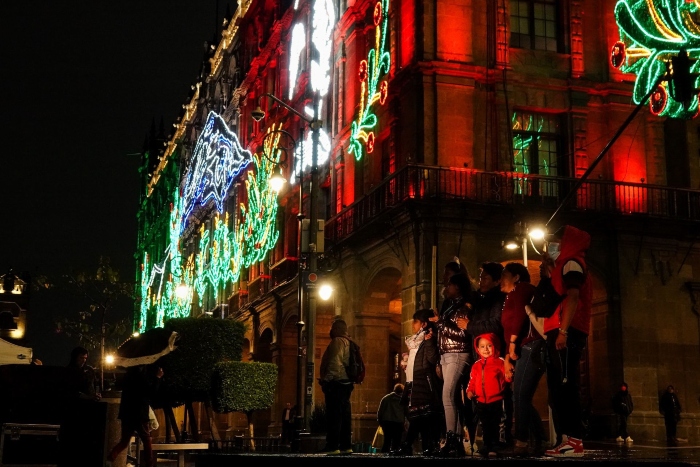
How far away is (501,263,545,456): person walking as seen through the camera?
28.1 ft

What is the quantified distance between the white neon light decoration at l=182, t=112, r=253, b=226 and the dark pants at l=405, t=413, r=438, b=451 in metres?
27.3

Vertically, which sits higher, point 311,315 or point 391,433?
point 311,315

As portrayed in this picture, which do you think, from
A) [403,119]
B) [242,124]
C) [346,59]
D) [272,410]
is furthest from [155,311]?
[403,119]

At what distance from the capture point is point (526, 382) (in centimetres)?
859

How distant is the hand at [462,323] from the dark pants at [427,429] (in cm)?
111

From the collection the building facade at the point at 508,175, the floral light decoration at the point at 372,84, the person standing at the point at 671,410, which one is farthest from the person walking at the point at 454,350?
the floral light decoration at the point at 372,84

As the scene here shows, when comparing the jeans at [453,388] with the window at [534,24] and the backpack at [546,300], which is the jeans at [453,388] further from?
the window at [534,24]

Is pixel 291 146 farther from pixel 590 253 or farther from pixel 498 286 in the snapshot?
pixel 498 286

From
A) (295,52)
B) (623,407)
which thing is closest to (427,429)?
(623,407)

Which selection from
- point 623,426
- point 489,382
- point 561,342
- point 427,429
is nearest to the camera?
point 561,342

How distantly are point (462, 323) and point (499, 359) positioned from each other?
0.60 meters

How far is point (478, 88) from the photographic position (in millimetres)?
25125

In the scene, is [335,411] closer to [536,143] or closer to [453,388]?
[453,388]

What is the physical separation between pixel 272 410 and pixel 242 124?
15.4 m
